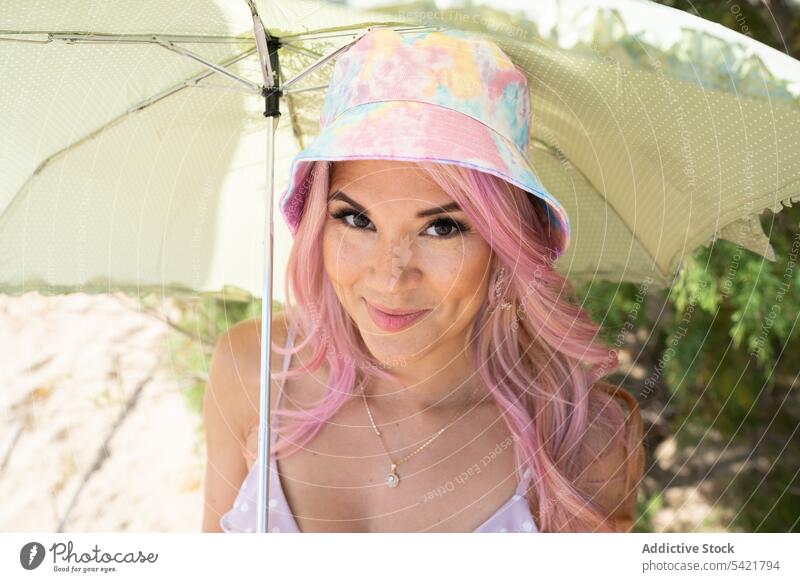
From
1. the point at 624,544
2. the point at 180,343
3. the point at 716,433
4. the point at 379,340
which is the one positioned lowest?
the point at 624,544

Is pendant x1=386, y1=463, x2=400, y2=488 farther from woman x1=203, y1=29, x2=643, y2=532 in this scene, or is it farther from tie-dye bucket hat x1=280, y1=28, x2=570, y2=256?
tie-dye bucket hat x1=280, y1=28, x2=570, y2=256

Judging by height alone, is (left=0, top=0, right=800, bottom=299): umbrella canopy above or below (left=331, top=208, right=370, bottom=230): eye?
above

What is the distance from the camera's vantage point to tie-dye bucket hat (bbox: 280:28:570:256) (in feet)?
2.68

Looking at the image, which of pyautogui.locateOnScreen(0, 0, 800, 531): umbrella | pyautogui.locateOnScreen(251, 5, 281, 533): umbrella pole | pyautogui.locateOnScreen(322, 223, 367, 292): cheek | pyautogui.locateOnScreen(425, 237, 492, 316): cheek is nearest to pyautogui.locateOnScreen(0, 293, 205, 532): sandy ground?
pyautogui.locateOnScreen(0, 0, 800, 531): umbrella

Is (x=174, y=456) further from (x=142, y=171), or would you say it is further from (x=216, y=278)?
(x=142, y=171)

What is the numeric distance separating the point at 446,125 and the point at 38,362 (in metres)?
0.74

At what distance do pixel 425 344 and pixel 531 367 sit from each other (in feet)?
0.50

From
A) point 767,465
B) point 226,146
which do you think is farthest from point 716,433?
point 226,146

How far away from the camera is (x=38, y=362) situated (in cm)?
128

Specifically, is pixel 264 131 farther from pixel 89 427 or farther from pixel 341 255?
pixel 89 427

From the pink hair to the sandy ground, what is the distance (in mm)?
289

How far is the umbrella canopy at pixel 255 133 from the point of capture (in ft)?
2.88

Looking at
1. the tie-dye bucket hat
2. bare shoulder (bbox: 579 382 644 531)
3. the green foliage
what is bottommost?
the green foliage

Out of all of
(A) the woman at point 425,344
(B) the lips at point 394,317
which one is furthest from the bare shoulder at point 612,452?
(B) the lips at point 394,317
